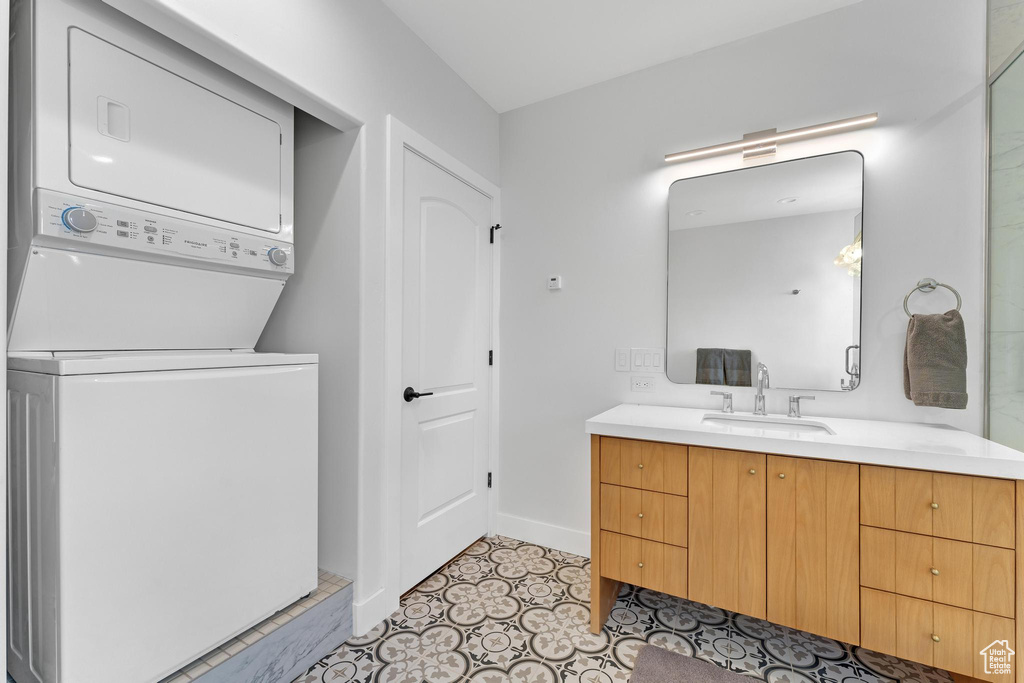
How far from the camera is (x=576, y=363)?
2506mm

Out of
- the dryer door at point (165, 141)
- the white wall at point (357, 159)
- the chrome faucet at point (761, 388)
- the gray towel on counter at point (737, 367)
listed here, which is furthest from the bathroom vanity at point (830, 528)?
the dryer door at point (165, 141)

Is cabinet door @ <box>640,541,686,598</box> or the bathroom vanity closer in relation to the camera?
→ the bathroom vanity

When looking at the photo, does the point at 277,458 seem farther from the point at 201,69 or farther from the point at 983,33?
the point at 983,33

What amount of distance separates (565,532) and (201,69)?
2.52 m

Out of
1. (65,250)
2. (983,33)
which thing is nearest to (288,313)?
(65,250)

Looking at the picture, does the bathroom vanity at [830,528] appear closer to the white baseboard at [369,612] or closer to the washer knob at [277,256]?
the white baseboard at [369,612]

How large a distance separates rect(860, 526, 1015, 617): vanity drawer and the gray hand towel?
0.56 metres

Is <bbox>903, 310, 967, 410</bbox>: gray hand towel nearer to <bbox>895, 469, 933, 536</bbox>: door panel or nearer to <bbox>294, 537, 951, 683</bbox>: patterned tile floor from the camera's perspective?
<bbox>895, 469, 933, 536</bbox>: door panel

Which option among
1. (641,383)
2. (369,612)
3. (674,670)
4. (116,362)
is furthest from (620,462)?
(116,362)

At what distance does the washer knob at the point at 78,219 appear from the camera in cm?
115

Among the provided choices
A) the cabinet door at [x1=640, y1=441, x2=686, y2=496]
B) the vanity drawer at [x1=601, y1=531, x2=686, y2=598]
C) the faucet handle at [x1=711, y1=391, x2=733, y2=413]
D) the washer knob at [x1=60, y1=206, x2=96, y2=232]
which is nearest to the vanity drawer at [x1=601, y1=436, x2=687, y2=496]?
the cabinet door at [x1=640, y1=441, x2=686, y2=496]

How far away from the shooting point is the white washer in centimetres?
109

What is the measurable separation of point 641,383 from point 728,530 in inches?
32.5

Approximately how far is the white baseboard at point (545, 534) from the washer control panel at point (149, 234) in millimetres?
1835
